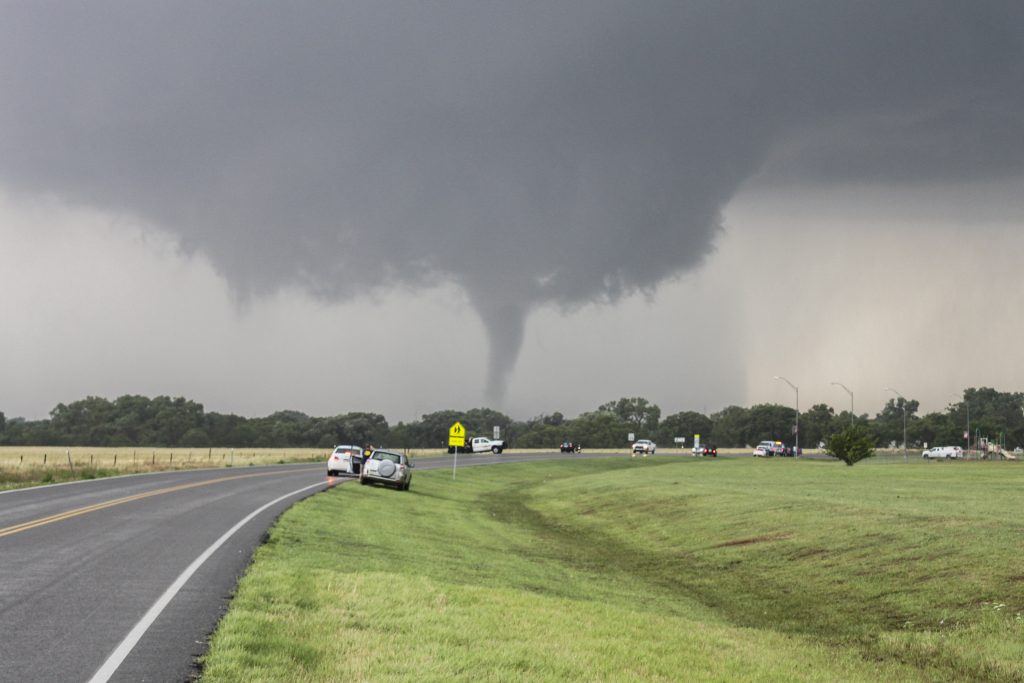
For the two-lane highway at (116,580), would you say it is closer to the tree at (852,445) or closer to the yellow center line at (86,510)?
the yellow center line at (86,510)

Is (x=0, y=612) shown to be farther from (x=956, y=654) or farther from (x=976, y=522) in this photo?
(x=976, y=522)

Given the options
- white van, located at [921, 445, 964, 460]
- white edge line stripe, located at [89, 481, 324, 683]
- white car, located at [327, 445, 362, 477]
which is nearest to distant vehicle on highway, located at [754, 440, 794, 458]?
white van, located at [921, 445, 964, 460]

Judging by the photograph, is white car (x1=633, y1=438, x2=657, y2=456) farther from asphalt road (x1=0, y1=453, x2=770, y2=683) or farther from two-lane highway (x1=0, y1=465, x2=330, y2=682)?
asphalt road (x1=0, y1=453, x2=770, y2=683)

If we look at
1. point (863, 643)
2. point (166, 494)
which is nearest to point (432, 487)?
point (166, 494)

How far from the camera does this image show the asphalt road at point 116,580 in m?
8.70

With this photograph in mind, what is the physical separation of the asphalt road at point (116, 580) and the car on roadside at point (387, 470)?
13.4 metres

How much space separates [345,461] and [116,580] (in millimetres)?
36937

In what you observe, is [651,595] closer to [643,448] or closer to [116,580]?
[116,580]

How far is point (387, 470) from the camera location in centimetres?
4178

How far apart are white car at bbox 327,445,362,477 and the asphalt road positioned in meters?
20.9

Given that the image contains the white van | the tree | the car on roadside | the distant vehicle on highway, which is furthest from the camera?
the white van

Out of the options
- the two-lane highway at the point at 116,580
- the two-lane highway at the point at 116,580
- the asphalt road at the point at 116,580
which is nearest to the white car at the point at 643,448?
the two-lane highway at the point at 116,580

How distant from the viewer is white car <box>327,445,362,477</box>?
163ft

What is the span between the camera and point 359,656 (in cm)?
938
